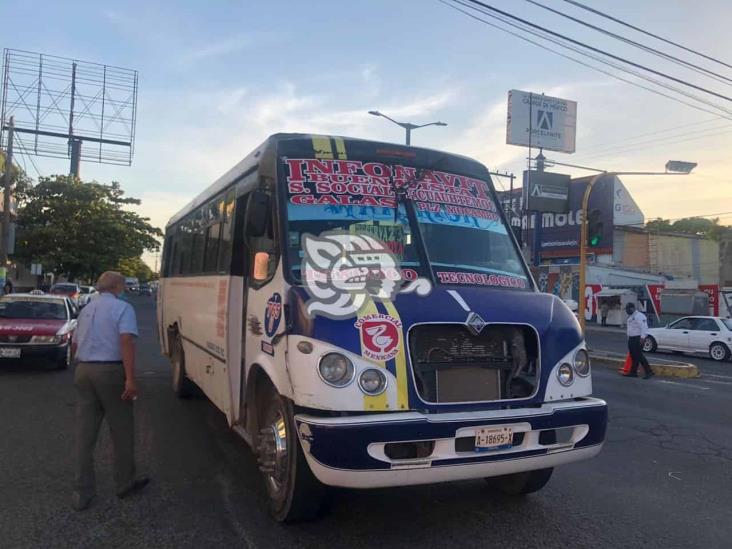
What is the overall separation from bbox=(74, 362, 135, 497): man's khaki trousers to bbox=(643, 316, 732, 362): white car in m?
18.2

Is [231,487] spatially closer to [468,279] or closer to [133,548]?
[133,548]

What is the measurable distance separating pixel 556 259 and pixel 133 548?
4918 centimetres

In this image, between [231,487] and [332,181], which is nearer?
[332,181]

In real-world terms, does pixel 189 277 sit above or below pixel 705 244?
below

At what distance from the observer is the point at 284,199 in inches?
188

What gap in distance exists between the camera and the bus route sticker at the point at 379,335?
3961 millimetres

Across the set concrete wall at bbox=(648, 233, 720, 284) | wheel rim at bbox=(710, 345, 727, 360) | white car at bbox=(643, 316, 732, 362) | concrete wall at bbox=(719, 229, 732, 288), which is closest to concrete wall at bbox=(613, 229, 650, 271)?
concrete wall at bbox=(648, 233, 720, 284)

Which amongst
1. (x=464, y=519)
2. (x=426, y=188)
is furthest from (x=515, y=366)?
(x=426, y=188)

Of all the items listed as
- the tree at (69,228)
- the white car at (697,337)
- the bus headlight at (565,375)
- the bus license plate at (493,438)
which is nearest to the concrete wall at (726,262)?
the white car at (697,337)

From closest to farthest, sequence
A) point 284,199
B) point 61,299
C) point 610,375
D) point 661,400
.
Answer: point 284,199 → point 661,400 → point 61,299 → point 610,375

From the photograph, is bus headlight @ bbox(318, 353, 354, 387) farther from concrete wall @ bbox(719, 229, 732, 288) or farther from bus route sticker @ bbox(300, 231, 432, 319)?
concrete wall @ bbox(719, 229, 732, 288)

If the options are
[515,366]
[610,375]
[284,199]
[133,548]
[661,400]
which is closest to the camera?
[133,548]

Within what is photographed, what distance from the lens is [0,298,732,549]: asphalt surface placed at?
432 cm

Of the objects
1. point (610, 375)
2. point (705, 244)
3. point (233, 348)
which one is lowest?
point (610, 375)
